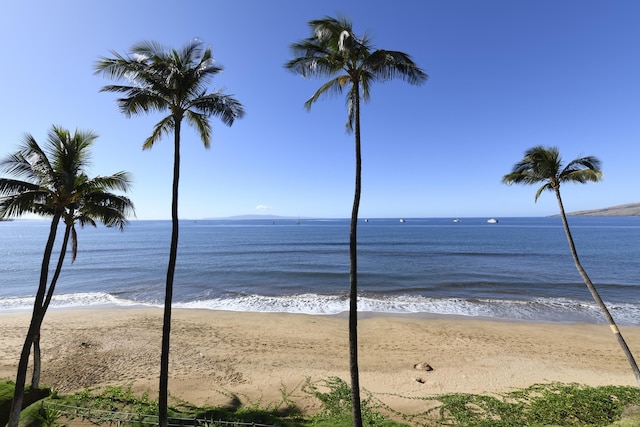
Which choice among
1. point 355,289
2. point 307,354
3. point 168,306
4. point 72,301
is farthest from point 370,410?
point 72,301

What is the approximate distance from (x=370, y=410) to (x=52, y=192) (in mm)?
12597

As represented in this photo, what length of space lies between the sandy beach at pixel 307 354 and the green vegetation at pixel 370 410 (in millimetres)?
696

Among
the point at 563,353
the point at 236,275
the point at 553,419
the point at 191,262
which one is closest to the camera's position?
the point at 553,419

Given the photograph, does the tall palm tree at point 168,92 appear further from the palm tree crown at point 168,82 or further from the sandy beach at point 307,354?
the sandy beach at point 307,354

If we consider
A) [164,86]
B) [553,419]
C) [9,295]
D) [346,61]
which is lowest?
[9,295]

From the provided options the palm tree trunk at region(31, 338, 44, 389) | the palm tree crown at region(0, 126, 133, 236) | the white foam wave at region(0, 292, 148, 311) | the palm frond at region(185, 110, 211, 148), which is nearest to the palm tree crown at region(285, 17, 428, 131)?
the palm frond at region(185, 110, 211, 148)

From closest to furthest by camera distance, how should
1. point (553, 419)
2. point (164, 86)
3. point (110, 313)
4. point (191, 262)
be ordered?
point (164, 86), point (553, 419), point (110, 313), point (191, 262)

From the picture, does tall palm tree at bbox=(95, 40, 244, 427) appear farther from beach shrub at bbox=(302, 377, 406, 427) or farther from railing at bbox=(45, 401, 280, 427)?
beach shrub at bbox=(302, 377, 406, 427)

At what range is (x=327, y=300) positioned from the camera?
1035 inches

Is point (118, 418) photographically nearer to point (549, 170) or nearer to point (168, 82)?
point (168, 82)

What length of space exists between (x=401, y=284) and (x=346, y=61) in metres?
28.0

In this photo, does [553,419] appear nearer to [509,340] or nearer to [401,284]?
[509,340]

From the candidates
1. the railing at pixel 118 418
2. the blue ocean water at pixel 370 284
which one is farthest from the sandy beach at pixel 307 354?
the blue ocean water at pixel 370 284

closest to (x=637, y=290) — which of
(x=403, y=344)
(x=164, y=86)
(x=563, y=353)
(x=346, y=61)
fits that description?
(x=563, y=353)
